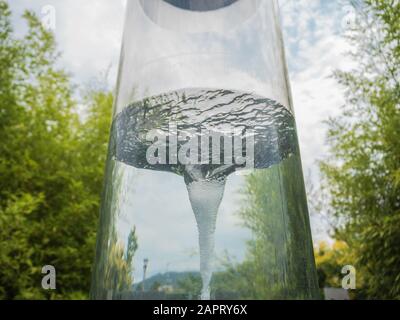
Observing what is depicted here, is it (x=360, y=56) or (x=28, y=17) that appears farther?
(x=28, y=17)

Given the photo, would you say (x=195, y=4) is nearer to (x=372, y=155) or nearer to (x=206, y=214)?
(x=206, y=214)

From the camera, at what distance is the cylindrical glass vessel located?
1.61 feet

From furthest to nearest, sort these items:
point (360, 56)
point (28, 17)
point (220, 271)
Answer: point (28, 17) < point (360, 56) < point (220, 271)

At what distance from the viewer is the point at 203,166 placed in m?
0.54

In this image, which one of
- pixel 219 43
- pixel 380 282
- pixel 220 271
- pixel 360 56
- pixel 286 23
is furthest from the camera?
pixel 360 56

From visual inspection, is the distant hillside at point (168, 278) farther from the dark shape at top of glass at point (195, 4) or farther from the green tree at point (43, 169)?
the green tree at point (43, 169)

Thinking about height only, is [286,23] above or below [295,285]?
above

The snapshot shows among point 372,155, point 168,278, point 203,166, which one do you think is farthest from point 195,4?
point 372,155

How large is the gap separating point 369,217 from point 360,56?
1.57 m

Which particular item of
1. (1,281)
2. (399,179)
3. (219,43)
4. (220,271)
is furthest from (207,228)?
(1,281)

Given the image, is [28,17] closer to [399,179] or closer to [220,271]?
[399,179]

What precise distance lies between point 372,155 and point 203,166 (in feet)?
11.4
